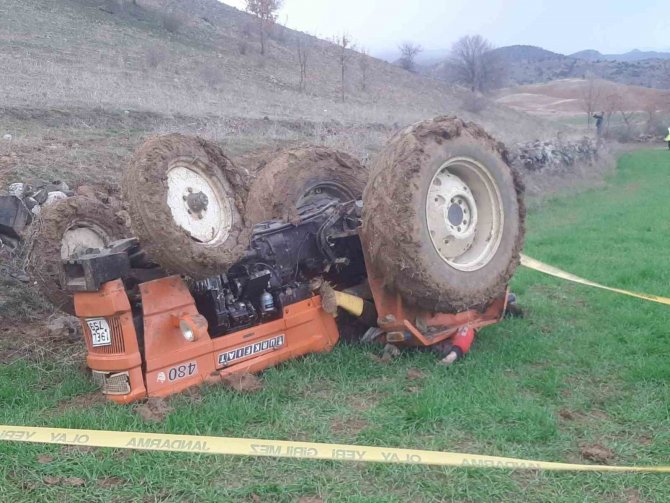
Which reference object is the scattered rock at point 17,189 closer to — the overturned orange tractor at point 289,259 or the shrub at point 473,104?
the overturned orange tractor at point 289,259

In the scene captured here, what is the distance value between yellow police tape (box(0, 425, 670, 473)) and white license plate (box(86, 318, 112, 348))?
54cm

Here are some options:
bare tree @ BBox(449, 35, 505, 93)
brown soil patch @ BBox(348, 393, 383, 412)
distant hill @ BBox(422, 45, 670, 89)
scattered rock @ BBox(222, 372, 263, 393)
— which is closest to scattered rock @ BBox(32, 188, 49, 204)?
scattered rock @ BBox(222, 372, 263, 393)

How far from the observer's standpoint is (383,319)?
489 cm

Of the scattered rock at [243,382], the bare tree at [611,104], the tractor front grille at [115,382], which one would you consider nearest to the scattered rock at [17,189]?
the tractor front grille at [115,382]

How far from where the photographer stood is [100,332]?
13.2 feet

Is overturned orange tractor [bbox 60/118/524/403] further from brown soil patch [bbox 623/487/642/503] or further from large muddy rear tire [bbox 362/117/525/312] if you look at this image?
brown soil patch [bbox 623/487/642/503]

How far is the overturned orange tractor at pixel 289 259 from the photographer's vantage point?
13.1 feet

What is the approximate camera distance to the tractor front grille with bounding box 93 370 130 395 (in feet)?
13.2

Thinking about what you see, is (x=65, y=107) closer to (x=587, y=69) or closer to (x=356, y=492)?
(x=356, y=492)

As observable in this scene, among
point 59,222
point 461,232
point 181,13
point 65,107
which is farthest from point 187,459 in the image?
point 181,13

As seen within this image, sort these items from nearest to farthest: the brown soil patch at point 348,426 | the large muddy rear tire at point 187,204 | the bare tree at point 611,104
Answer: the large muddy rear tire at point 187,204
the brown soil patch at point 348,426
the bare tree at point 611,104

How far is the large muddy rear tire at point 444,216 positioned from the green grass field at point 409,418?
1.85ft

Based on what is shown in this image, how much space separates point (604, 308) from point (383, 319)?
2700 mm

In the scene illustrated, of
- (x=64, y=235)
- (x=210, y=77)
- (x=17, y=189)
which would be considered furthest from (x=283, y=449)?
(x=210, y=77)
